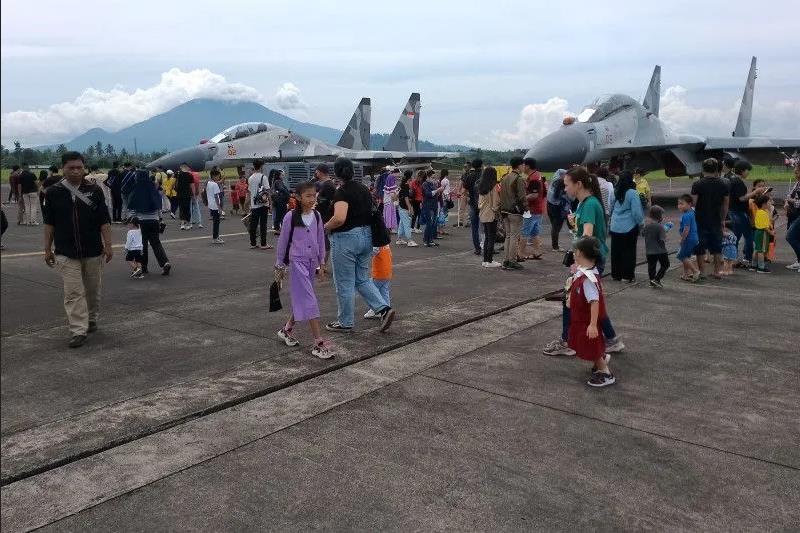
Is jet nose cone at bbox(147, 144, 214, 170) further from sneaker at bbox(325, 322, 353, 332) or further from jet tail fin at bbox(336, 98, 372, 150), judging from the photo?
sneaker at bbox(325, 322, 353, 332)

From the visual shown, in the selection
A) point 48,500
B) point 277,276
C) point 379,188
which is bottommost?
point 48,500

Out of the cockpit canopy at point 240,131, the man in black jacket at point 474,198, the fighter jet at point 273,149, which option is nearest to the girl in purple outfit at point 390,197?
the man in black jacket at point 474,198

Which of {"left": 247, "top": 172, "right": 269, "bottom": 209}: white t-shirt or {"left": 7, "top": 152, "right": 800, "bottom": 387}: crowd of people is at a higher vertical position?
{"left": 247, "top": 172, "right": 269, "bottom": 209}: white t-shirt

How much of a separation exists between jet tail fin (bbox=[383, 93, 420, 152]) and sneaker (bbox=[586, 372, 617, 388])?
34.7 metres

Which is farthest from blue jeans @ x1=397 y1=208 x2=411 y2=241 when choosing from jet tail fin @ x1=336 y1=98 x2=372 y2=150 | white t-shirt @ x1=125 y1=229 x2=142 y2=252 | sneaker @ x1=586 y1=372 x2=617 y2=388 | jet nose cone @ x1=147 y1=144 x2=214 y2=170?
jet tail fin @ x1=336 y1=98 x2=372 y2=150

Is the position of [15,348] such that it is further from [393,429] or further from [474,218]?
[474,218]

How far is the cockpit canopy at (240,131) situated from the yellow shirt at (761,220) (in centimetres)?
2034

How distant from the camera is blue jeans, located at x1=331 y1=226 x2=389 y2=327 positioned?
594cm

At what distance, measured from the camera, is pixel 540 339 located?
6082 millimetres

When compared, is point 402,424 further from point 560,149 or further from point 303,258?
point 560,149

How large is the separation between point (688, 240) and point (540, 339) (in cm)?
401

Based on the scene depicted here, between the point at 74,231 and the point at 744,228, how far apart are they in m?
9.42

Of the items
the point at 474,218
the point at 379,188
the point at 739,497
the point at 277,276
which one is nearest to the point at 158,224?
the point at 277,276

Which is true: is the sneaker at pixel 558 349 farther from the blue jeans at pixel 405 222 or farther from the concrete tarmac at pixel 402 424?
the blue jeans at pixel 405 222
